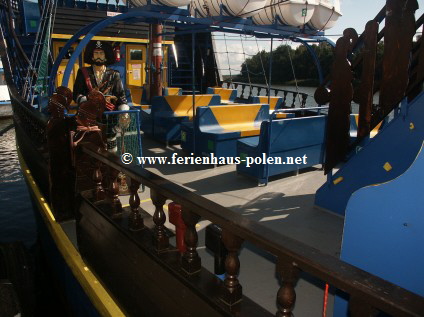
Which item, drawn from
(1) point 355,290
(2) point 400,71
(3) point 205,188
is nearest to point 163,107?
(3) point 205,188

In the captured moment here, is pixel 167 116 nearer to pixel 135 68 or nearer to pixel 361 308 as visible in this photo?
pixel 135 68

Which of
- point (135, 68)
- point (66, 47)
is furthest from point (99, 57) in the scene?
point (135, 68)

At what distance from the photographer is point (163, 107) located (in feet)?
29.6

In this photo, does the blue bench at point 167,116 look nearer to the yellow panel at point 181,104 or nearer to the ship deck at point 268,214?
the yellow panel at point 181,104

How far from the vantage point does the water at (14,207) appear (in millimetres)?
6906

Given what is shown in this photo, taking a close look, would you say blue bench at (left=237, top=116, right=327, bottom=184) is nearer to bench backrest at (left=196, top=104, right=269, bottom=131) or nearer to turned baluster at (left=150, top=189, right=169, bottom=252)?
bench backrest at (left=196, top=104, right=269, bottom=131)

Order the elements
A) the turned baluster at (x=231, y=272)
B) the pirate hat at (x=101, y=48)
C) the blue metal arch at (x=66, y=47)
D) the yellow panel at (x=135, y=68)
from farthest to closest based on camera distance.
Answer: the yellow panel at (x=135, y=68) → the blue metal arch at (x=66, y=47) → the pirate hat at (x=101, y=48) → the turned baluster at (x=231, y=272)

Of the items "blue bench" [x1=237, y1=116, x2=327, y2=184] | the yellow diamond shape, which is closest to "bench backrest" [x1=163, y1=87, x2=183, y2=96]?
"blue bench" [x1=237, y1=116, x2=327, y2=184]

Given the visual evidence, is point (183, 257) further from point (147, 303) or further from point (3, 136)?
point (3, 136)

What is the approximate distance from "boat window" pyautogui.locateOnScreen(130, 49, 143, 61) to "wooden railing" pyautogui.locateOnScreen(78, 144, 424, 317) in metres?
13.5

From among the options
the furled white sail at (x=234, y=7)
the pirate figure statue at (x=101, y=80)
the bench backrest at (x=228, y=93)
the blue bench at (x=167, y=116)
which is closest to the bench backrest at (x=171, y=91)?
the bench backrest at (x=228, y=93)

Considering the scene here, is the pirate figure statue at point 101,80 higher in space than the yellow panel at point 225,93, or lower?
higher

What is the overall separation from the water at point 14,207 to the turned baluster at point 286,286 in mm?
6359

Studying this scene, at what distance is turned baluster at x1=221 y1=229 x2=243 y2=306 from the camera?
1.63m
